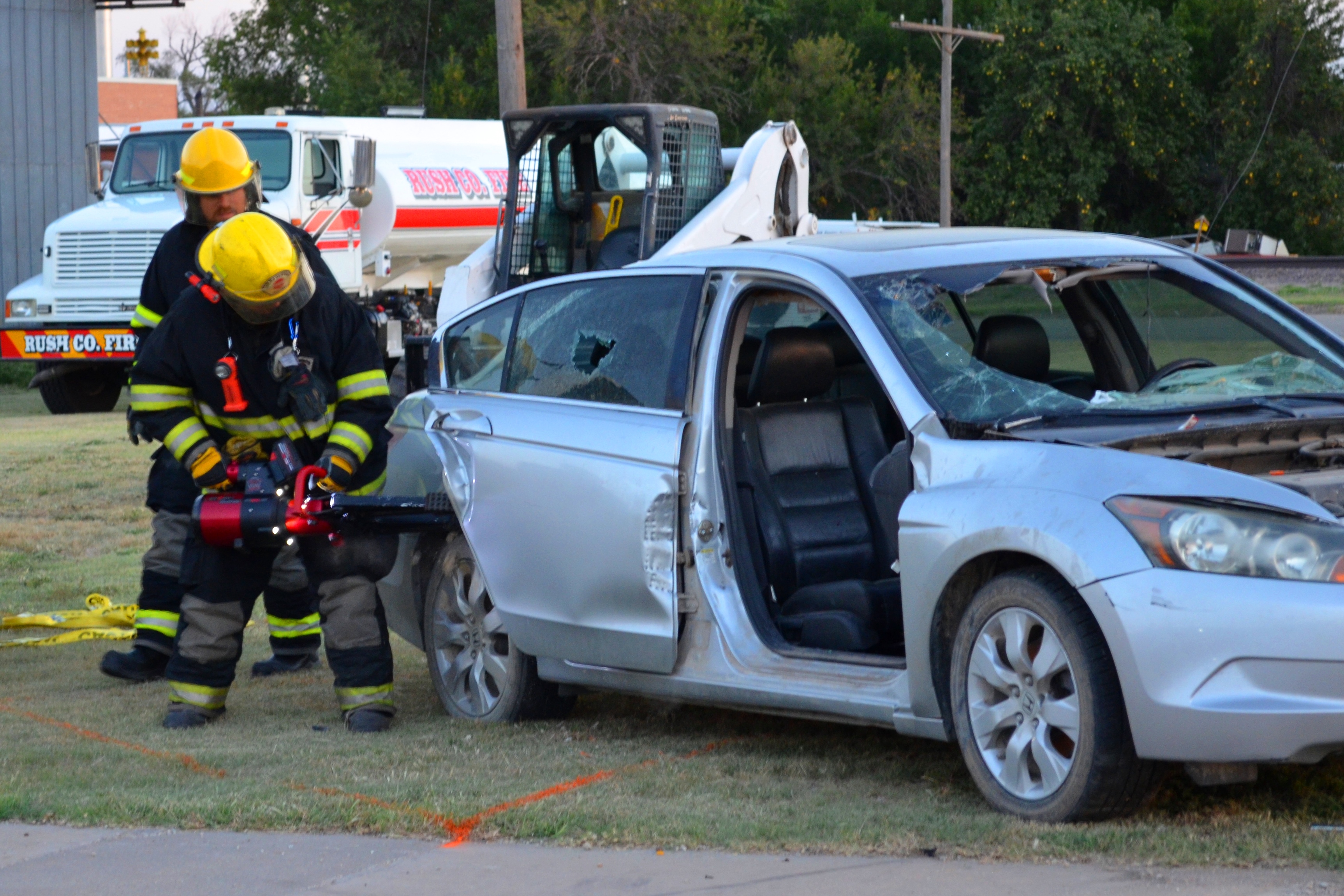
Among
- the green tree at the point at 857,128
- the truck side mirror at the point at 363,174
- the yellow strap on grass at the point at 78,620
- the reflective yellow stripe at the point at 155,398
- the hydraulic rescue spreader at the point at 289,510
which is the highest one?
the green tree at the point at 857,128

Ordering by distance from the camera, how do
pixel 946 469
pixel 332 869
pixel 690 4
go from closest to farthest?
1. pixel 332 869
2. pixel 946 469
3. pixel 690 4

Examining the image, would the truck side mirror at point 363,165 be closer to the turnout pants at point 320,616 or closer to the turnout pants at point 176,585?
the turnout pants at point 176,585

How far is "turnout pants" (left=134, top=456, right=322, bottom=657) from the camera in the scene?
695cm

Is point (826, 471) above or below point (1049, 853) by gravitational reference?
above

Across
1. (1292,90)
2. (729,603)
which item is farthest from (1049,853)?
(1292,90)

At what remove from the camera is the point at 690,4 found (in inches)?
1726

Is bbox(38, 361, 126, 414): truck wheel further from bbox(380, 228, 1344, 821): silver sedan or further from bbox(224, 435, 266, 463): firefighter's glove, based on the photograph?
bbox(380, 228, 1344, 821): silver sedan

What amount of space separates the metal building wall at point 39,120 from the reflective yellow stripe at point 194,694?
1960 centimetres

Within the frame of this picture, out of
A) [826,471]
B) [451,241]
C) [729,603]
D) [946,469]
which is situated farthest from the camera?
[451,241]

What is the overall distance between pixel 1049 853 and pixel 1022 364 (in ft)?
6.10

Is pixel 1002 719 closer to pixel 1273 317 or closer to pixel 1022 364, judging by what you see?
pixel 1022 364

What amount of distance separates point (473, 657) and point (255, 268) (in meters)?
1.48

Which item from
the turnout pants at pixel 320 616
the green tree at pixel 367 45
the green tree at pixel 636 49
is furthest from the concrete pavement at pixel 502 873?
the green tree at pixel 367 45

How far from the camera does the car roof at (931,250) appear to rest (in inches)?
204
